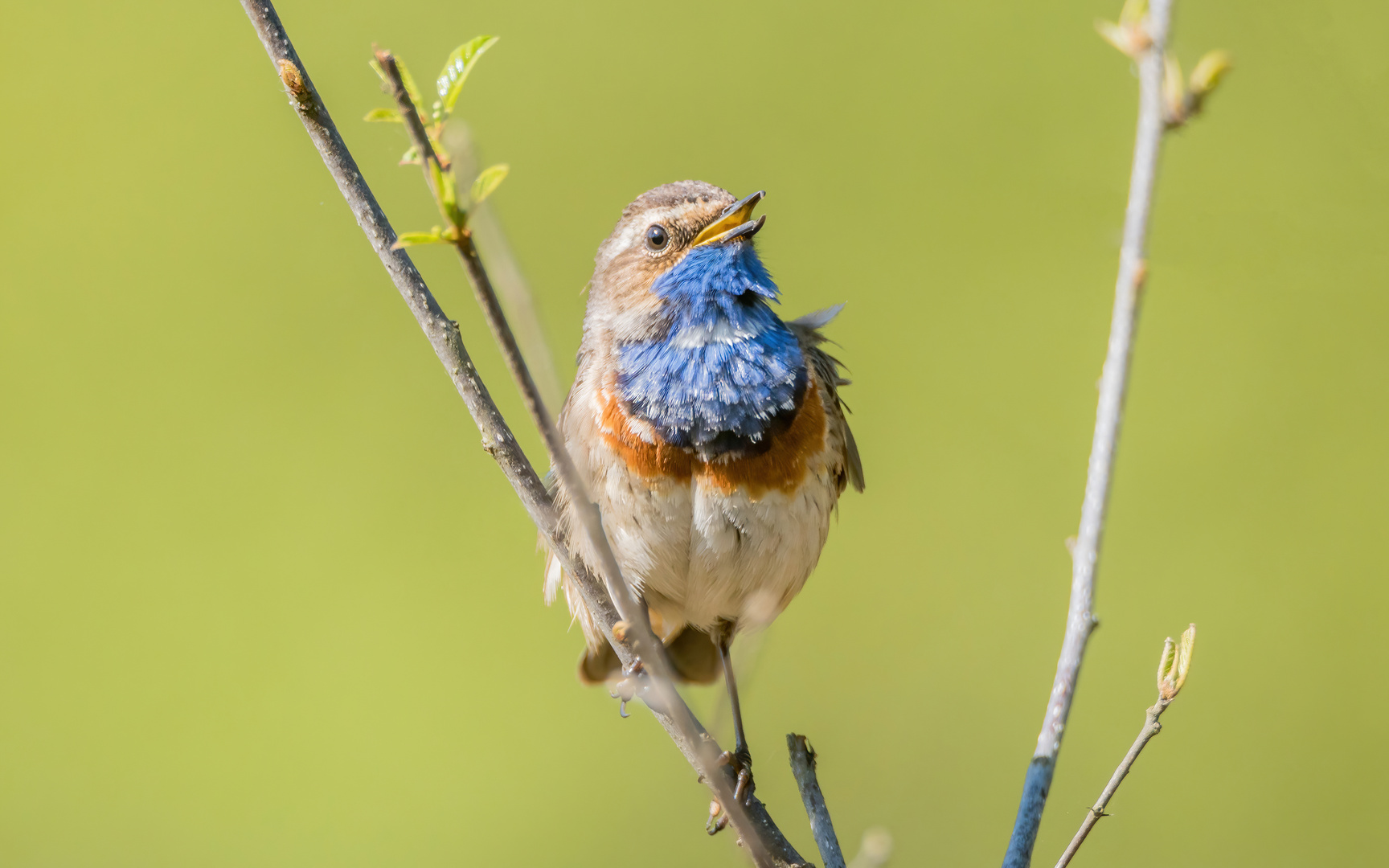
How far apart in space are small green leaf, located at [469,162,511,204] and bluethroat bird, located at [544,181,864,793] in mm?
1538

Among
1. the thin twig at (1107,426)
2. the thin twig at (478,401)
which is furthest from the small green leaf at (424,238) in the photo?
the thin twig at (1107,426)

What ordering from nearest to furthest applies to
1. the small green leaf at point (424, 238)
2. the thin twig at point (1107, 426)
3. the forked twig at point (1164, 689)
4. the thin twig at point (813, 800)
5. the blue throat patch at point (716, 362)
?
the small green leaf at point (424, 238) → the thin twig at point (1107, 426) → the forked twig at point (1164, 689) → the thin twig at point (813, 800) → the blue throat patch at point (716, 362)

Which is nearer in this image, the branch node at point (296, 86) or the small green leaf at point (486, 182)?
the small green leaf at point (486, 182)

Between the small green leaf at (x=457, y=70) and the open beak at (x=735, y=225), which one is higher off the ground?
the small green leaf at (x=457, y=70)

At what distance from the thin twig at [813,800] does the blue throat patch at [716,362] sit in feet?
2.50

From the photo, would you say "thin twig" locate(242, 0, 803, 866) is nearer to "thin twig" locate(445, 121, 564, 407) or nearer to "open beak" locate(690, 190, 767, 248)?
"thin twig" locate(445, 121, 564, 407)

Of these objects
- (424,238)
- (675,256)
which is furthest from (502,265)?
(675,256)

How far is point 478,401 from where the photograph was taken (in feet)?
5.92

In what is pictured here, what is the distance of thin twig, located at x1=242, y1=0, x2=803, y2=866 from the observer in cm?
167

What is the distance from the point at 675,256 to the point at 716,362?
355 mm

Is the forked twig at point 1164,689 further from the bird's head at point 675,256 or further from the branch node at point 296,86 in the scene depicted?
the branch node at point 296,86

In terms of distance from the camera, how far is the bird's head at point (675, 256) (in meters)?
2.85

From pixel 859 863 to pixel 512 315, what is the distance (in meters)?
1.40

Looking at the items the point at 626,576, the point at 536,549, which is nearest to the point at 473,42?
the point at 626,576
